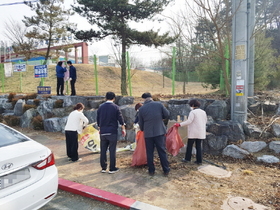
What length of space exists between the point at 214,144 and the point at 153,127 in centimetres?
217

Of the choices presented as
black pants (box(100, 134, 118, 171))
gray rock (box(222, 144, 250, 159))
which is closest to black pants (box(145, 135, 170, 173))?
black pants (box(100, 134, 118, 171))

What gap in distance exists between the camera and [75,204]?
3828 mm

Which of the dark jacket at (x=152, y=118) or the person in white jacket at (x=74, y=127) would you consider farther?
the person in white jacket at (x=74, y=127)

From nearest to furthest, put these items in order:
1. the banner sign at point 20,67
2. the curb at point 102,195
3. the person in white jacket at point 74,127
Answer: the curb at point 102,195 < the person in white jacket at point 74,127 < the banner sign at point 20,67

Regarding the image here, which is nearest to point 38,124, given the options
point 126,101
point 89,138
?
point 126,101

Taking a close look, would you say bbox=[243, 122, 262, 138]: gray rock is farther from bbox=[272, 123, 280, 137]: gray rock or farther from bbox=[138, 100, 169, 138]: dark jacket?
bbox=[138, 100, 169, 138]: dark jacket

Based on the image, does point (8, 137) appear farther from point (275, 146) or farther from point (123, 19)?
point (123, 19)

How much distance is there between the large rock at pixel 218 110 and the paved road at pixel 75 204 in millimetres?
4500

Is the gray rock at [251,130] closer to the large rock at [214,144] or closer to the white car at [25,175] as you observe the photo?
the large rock at [214,144]

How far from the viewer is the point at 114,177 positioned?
475 centimetres

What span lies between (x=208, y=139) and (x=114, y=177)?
264 centimetres

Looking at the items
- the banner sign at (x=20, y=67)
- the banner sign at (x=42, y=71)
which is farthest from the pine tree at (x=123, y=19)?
the banner sign at (x=20, y=67)

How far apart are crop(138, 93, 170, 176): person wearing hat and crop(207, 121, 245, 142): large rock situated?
2.11 m

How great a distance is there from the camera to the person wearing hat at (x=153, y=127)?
462 centimetres
